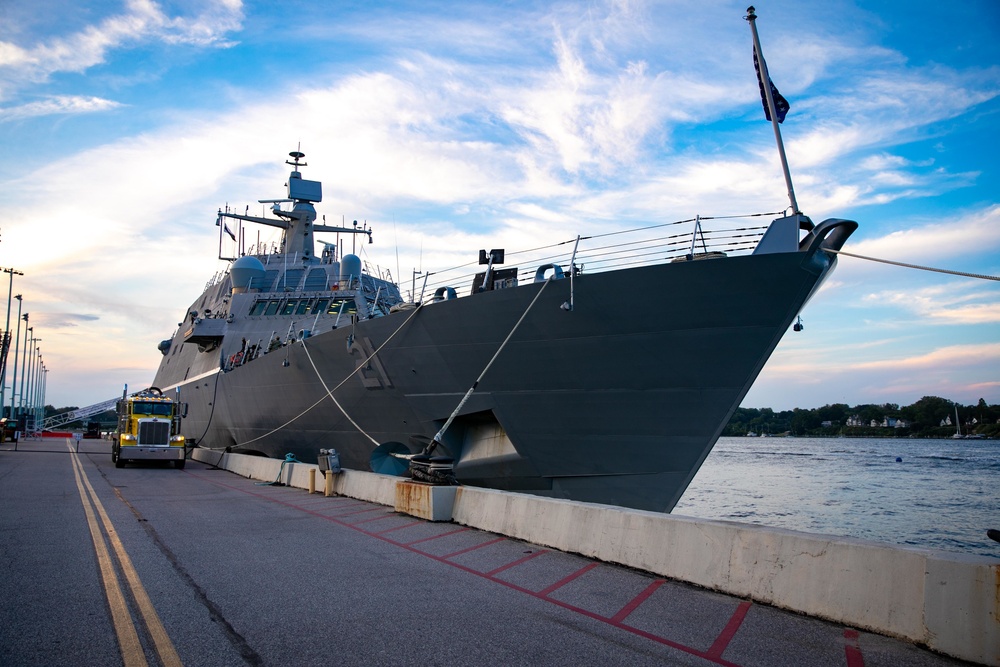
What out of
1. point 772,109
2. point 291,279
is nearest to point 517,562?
point 772,109

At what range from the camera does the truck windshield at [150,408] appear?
20047 millimetres

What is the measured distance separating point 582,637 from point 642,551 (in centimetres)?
177

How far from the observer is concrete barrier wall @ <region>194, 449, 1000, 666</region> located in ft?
11.4

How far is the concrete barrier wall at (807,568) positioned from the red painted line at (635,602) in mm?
207

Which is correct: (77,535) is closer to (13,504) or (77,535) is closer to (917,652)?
(13,504)

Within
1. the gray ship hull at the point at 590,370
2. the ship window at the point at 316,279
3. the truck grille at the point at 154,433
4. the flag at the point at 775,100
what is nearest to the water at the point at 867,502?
the gray ship hull at the point at 590,370

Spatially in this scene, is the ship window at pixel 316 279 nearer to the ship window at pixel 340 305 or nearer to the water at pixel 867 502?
the ship window at pixel 340 305

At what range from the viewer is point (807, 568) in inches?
170

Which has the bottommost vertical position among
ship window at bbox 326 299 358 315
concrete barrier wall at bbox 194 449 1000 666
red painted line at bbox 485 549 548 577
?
red painted line at bbox 485 549 548 577

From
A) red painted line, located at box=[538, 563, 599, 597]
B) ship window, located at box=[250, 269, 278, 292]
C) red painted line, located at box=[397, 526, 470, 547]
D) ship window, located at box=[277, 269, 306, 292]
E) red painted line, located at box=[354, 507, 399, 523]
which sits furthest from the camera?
ship window, located at box=[277, 269, 306, 292]

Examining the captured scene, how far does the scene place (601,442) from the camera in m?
10.0

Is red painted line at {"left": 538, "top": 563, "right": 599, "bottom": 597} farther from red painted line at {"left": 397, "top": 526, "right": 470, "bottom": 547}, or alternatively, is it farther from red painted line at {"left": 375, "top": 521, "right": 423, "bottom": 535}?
red painted line at {"left": 375, "top": 521, "right": 423, "bottom": 535}

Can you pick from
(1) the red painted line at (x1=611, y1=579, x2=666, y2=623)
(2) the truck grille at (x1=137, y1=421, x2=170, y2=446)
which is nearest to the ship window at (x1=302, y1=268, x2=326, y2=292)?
(2) the truck grille at (x1=137, y1=421, x2=170, y2=446)

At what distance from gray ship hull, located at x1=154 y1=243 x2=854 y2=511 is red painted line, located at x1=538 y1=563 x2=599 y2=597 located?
415 centimetres
